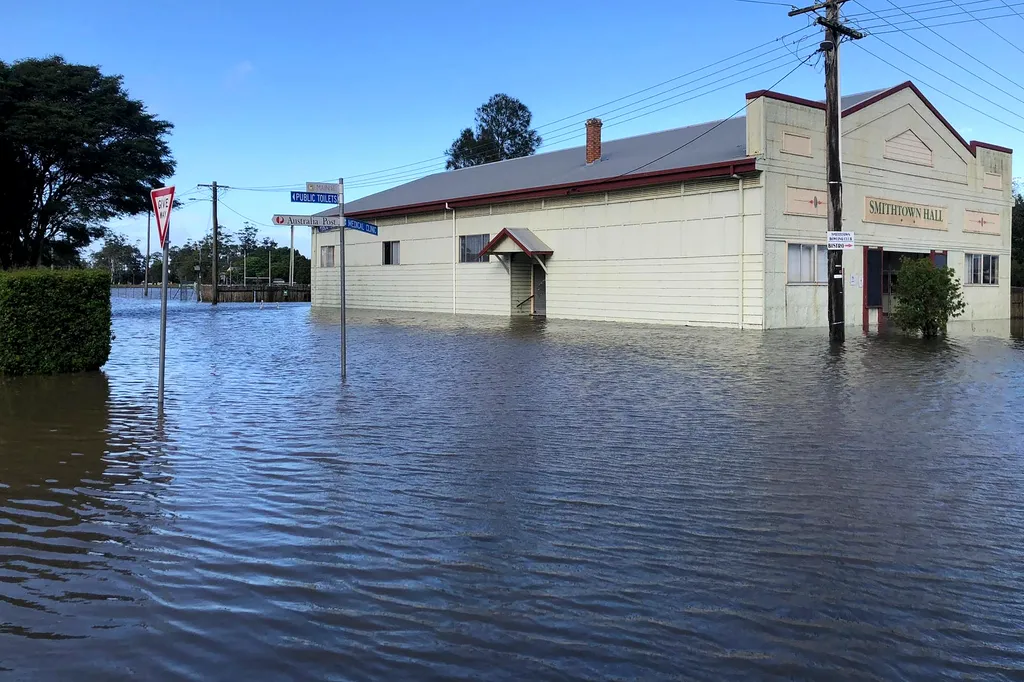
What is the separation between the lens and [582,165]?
3275 centimetres

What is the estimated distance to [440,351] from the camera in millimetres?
17969

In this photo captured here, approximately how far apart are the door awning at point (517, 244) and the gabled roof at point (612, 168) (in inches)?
52.1

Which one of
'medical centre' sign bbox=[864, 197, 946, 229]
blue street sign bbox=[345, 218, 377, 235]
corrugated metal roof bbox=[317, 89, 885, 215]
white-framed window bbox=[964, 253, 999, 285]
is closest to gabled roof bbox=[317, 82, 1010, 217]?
corrugated metal roof bbox=[317, 89, 885, 215]

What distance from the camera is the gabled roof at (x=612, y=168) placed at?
→ 1005 inches

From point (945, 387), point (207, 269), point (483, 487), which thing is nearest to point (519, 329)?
point (945, 387)

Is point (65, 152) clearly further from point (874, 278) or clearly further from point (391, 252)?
point (874, 278)

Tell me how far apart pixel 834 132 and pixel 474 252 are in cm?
1642

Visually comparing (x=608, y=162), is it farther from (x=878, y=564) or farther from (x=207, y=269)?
(x=207, y=269)

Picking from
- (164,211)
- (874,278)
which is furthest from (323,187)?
(874,278)

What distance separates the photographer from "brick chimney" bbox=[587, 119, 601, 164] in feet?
105

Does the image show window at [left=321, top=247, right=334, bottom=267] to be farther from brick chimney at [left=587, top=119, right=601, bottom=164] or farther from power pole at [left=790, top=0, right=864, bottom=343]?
power pole at [left=790, top=0, right=864, bottom=343]

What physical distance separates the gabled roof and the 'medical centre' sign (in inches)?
113

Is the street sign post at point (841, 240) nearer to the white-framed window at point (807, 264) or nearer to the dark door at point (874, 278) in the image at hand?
the white-framed window at point (807, 264)

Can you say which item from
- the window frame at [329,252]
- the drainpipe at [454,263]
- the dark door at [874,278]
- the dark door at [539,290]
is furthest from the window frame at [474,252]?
the dark door at [874,278]
